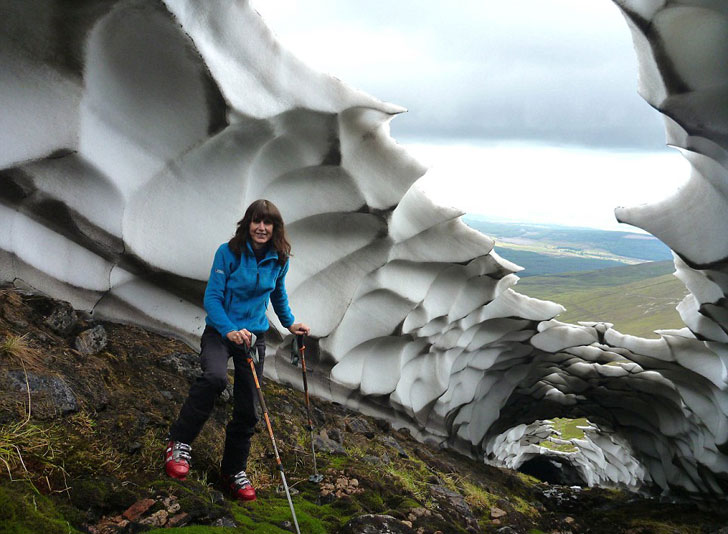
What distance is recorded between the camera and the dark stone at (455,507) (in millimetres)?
6852

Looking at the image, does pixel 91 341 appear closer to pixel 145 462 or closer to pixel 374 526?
pixel 145 462

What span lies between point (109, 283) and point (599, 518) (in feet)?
35.4

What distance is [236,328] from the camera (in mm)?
4879

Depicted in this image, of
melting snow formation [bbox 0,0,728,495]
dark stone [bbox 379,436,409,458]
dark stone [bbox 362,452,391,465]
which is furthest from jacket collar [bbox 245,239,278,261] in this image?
dark stone [bbox 379,436,409,458]

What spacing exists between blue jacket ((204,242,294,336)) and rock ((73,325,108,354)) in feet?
5.53

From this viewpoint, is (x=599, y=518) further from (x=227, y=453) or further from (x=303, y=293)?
(x=227, y=453)

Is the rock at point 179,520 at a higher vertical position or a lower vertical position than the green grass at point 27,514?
lower

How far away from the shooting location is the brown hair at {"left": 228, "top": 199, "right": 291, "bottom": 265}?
4.76 m

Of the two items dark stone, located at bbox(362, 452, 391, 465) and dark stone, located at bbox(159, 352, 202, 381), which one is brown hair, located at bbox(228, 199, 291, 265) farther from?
dark stone, located at bbox(362, 452, 391, 465)

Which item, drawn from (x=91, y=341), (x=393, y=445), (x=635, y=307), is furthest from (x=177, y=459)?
(x=635, y=307)

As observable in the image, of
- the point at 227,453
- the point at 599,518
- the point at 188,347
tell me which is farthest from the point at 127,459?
the point at 599,518

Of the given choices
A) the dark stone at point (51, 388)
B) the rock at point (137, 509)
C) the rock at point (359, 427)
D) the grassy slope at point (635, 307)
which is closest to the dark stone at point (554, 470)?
the rock at point (359, 427)

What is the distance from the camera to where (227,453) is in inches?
197

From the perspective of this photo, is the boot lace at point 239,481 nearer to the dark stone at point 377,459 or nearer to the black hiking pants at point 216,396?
the black hiking pants at point 216,396
